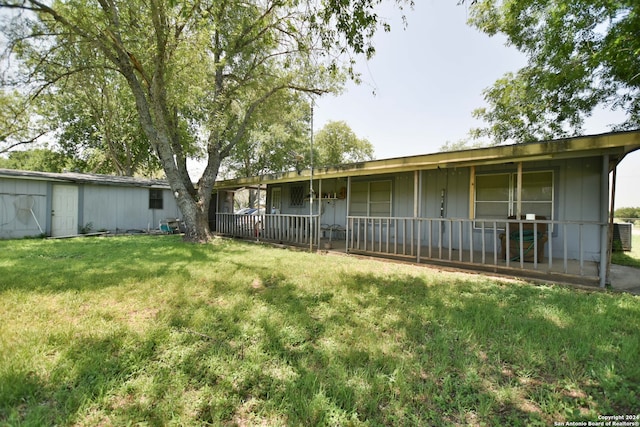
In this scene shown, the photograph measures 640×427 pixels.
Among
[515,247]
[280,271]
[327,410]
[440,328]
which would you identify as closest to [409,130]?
[515,247]

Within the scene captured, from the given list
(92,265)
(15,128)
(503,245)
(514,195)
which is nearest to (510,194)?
(514,195)

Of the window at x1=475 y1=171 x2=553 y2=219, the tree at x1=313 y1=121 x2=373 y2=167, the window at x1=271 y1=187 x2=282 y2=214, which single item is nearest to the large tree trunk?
the window at x1=271 y1=187 x2=282 y2=214

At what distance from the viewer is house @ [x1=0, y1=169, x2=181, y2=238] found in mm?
9750

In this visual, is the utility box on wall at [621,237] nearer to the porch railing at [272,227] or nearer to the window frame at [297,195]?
the porch railing at [272,227]

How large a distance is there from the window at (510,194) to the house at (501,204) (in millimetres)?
18

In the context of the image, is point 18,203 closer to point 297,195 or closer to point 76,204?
point 76,204

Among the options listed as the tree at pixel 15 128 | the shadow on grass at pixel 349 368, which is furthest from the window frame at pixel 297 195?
the tree at pixel 15 128

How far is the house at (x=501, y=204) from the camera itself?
181 inches

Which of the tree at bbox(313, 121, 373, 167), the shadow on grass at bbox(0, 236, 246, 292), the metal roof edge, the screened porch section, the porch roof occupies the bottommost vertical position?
the shadow on grass at bbox(0, 236, 246, 292)

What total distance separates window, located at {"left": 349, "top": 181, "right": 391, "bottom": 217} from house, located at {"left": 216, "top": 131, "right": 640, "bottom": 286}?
0.03 meters

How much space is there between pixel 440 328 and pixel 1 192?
14010mm

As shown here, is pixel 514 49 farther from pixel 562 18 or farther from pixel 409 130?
pixel 409 130

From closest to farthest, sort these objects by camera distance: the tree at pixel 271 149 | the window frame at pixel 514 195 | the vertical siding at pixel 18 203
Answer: the window frame at pixel 514 195 → the vertical siding at pixel 18 203 → the tree at pixel 271 149

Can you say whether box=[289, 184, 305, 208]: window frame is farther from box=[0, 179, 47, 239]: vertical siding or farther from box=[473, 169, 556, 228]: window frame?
box=[0, 179, 47, 239]: vertical siding
